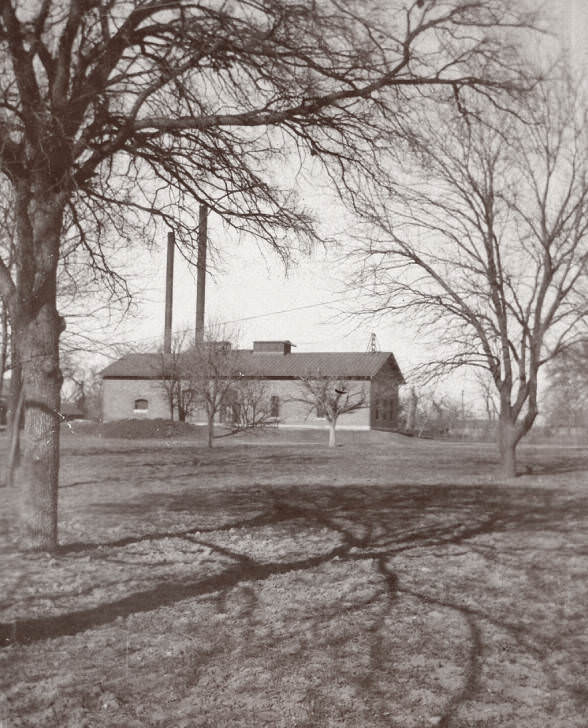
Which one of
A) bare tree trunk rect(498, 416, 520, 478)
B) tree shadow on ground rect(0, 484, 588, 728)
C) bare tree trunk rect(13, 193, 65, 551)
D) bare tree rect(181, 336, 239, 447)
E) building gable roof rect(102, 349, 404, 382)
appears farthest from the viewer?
building gable roof rect(102, 349, 404, 382)

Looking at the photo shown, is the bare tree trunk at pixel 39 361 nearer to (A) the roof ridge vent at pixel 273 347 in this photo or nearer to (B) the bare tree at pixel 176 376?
(B) the bare tree at pixel 176 376

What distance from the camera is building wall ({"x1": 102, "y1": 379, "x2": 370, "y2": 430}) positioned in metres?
45.7

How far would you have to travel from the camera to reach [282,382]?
47844 mm

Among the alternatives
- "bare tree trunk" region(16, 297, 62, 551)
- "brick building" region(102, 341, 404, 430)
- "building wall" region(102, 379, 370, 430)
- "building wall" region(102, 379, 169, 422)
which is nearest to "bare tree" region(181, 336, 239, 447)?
"brick building" region(102, 341, 404, 430)

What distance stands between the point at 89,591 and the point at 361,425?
40.4 meters

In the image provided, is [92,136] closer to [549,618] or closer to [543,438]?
[549,618]

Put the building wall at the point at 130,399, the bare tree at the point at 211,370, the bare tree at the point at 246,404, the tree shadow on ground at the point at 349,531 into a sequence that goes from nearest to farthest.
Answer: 1. the tree shadow on ground at the point at 349,531
2. the bare tree at the point at 211,370
3. the bare tree at the point at 246,404
4. the building wall at the point at 130,399

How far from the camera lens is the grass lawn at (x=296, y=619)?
11.8 feet

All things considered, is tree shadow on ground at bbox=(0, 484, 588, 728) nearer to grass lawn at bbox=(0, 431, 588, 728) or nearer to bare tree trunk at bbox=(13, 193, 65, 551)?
grass lawn at bbox=(0, 431, 588, 728)

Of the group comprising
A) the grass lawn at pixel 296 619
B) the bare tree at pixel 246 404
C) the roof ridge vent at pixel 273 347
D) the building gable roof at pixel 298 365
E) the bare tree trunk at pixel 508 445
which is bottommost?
the grass lawn at pixel 296 619

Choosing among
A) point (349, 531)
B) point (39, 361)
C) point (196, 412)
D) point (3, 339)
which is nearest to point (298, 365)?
point (196, 412)

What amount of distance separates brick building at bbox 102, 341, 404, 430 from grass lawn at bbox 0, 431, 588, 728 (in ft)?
112

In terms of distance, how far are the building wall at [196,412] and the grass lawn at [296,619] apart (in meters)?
34.3

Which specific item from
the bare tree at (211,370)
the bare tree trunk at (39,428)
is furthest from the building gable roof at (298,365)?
the bare tree trunk at (39,428)
